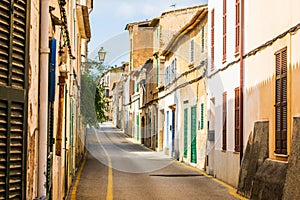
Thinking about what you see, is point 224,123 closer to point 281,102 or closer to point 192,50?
point 281,102

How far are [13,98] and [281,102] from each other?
8559mm

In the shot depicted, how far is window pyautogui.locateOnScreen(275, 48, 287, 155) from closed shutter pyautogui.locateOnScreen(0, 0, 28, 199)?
7971mm

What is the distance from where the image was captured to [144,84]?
5109 cm

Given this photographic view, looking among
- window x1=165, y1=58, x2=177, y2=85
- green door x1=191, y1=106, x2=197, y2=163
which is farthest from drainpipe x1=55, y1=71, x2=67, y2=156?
window x1=165, y1=58, x2=177, y2=85

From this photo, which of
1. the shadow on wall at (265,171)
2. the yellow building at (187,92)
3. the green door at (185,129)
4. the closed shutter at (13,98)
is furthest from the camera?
the green door at (185,129)

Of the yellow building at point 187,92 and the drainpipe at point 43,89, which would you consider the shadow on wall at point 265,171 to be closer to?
the drainpipe at point 43,89

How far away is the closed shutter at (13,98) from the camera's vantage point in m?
4.91

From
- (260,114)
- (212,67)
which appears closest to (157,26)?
(212,67)

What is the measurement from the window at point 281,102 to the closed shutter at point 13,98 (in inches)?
314

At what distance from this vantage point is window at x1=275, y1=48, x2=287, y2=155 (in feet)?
41.1

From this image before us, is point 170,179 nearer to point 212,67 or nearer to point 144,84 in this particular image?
point 212,67

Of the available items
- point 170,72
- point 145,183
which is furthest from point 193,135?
point 170,72

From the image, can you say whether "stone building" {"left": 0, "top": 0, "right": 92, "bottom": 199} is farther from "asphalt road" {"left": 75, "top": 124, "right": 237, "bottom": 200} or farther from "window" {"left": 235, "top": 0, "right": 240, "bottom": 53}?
"window" {"left": 235, "top": 0, "right": 240, "bottom": 53}

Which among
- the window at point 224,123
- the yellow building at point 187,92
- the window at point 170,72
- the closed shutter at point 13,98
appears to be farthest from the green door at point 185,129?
the closed shutter at point 13,98
